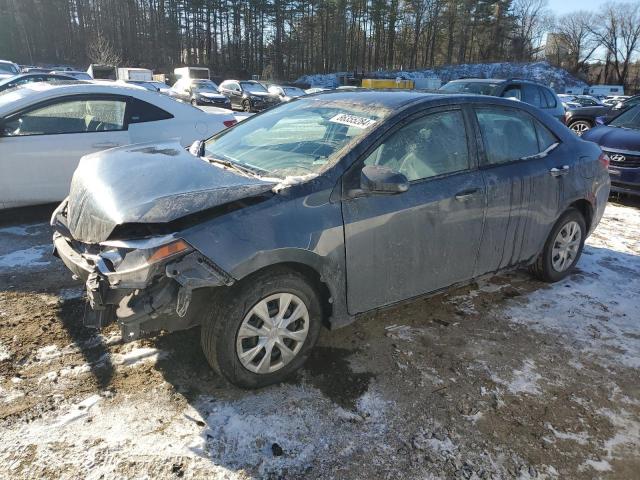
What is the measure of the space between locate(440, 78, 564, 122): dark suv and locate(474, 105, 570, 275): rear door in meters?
6.15

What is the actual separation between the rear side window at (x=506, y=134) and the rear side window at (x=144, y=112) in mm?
3895

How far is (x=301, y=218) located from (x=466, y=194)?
52.4 inches

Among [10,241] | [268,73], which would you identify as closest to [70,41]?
[268,73]

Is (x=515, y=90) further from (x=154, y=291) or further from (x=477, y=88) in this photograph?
(x=154, y=291)

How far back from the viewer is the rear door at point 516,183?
3.61 meters

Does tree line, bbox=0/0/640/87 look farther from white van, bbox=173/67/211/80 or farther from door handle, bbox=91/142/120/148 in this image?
door handle, bbox=91/142/120/148

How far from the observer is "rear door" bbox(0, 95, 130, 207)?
5062mm

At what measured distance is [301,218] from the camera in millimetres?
2689

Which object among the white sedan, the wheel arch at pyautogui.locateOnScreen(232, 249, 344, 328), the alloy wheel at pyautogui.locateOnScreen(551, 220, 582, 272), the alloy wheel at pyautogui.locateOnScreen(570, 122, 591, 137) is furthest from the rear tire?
the alloy wheel at pyautogui.locateOnScreen(570, 122, 591, 137)

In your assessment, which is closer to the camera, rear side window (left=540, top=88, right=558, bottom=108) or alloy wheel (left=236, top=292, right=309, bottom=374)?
alloy wheel (left=236, top=292, right=309, bottom=374)

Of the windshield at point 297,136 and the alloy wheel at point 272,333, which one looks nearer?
the alloy wheel at point 272,333

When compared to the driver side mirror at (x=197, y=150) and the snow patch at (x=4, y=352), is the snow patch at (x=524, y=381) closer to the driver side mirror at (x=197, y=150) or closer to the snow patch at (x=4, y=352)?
the driver side mirror at (x=197, y=150)

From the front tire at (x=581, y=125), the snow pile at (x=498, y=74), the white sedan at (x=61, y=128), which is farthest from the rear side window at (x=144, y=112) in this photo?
the snow pile at (x=498, y=74)

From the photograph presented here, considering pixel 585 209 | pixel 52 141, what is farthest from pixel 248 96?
pixel 585 209
